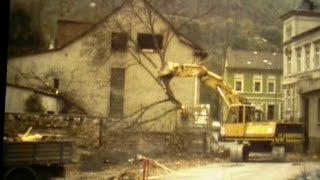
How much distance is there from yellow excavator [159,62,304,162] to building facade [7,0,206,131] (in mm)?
71

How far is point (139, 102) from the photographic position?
3670mm

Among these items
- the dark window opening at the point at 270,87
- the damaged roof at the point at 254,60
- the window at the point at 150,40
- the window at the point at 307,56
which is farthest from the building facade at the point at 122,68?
the window at the point at 307,56

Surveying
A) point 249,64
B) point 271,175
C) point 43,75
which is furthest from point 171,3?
point 271,175

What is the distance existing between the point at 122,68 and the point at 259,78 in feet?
2.49

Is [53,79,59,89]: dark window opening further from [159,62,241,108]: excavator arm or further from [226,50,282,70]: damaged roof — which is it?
[226,50,282,70]: damaged roof

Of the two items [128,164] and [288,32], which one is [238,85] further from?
[128,164]

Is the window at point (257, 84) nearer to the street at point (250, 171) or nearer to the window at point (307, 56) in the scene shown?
the window at point (307, 56)

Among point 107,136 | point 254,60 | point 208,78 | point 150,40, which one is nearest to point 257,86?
point 254,60

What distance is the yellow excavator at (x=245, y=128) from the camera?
12.0 ft

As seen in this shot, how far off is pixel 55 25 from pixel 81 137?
65cm

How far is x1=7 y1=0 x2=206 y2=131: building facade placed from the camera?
144 inches

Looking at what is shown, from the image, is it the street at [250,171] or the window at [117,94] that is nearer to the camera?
the street at [250,171]

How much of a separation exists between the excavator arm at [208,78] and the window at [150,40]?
4.9 inches

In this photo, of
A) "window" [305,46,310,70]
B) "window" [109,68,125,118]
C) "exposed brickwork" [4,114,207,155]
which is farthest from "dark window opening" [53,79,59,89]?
"window" [305,46,310,70]
